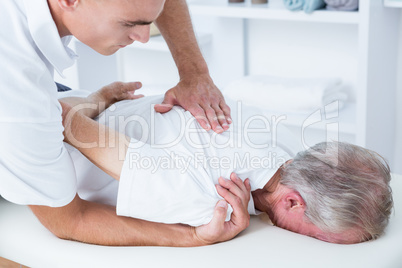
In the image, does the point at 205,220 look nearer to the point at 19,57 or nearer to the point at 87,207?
the point at 87,207

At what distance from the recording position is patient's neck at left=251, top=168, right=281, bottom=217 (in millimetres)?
1580

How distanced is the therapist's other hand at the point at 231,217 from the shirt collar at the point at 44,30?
1.69 ft

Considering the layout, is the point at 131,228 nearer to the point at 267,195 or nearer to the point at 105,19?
the point at 267,195

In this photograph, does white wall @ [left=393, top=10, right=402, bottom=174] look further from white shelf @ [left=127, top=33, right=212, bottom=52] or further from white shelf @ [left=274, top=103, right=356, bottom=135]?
white shelf @ [left=127, top=33, right=212, bottom=52]

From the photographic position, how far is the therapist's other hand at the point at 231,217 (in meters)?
1.44

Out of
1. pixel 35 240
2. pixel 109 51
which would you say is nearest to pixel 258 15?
pixel 109 51

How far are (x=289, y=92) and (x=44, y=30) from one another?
151 centimetres

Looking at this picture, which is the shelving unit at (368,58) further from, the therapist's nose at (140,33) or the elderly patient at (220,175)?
the therapist's nose at (140,33)

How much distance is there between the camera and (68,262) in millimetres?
1429

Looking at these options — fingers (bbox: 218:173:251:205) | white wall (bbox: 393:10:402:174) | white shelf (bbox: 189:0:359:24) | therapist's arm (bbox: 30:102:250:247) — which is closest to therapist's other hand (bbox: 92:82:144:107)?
therapist's arm (bbox: 30:102:250:247)

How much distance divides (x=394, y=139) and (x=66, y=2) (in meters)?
1.90

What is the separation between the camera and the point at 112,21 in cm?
131

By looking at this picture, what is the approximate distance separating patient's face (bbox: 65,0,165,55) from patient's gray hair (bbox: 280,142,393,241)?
54cm

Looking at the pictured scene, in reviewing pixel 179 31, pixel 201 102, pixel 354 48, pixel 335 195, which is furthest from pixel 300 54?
pixel 335 195
